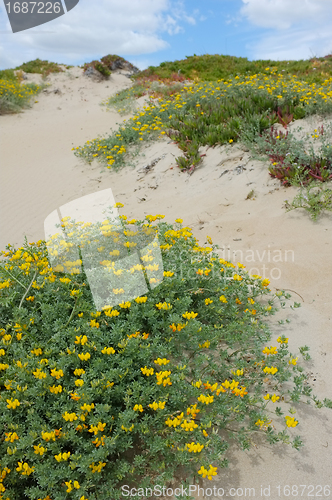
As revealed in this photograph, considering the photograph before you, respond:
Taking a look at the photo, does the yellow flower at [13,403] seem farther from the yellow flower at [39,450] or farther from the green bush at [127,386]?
the yellow flower at [39,450]

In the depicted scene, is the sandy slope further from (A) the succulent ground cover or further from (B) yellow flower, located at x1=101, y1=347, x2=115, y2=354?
(B) yellow flower, located at x1=101, y1=347, x2=115, y2=354

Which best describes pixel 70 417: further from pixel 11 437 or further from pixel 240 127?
pixel 240 127

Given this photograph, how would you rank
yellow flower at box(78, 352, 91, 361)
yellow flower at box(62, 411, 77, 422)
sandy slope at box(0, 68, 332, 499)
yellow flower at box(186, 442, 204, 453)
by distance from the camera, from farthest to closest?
yellow flower at box(78, 352, 91, 361) → sandy slope at box(0, 68, 332, 499) → yellow flower at box(62, 411, 77, 422) → yellow flower at box(186, 442, 204, 453)

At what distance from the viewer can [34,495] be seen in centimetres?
226

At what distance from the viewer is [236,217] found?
5.96m

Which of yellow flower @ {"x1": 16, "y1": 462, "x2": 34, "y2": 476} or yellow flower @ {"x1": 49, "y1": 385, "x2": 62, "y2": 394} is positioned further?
yellow flower @ {"x1": 49, "y1": 385, "x2": 62, "y2": 394}

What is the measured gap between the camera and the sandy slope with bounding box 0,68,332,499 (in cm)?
257

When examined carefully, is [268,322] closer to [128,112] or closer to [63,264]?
[63,264]

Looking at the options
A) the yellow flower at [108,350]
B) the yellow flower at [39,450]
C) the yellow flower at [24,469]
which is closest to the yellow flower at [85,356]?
the yellow flower at [108,350]

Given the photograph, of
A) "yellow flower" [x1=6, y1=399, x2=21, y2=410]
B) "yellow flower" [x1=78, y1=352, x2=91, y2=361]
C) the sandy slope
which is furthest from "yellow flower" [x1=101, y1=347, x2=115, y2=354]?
the sandy slope

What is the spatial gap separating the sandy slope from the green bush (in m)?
0.19

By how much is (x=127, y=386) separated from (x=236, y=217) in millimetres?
3984

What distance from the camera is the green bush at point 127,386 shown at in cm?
238

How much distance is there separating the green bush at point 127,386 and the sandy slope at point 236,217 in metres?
0.19
